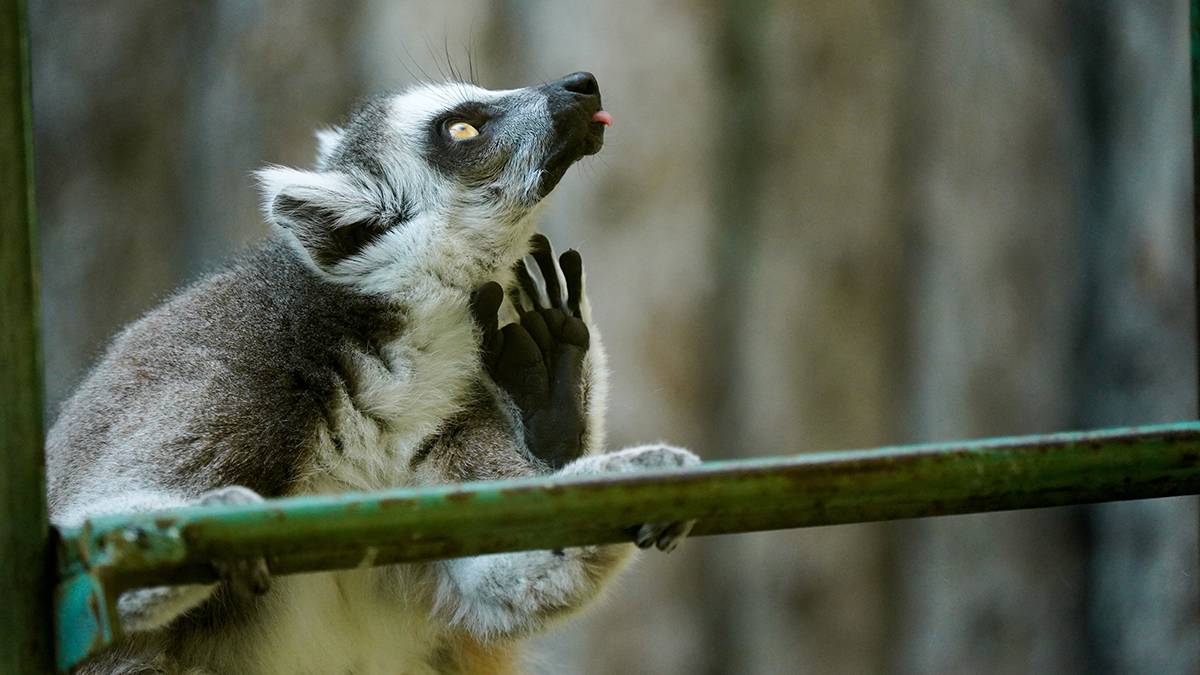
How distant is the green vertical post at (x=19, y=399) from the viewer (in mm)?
1297

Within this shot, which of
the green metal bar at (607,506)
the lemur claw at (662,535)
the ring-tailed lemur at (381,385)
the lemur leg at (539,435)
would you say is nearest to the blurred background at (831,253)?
the ring-tailed lemur at (381,385)

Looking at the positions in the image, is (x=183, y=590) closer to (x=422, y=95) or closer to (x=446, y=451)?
(x=446, y=451)

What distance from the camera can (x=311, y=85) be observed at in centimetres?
470

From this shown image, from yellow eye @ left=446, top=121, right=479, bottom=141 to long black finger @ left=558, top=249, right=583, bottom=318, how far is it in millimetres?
323

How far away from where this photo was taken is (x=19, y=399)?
1.32 meters

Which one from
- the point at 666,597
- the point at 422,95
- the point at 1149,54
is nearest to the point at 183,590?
the point at 422,95

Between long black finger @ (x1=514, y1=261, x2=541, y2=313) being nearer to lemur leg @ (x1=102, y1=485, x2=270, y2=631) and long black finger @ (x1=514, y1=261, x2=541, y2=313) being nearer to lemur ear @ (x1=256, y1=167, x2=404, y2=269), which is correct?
lemur ear @ (x1=256, y1=167, x2=404, y2=269)

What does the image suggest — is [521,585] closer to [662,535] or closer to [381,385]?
[381,385]

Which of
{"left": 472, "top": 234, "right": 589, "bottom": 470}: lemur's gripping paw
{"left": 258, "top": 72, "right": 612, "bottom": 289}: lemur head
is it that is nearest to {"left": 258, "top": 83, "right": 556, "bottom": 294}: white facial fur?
{"left": 258, "top": 72, "right": 612, "bottom": 289}: lemur head

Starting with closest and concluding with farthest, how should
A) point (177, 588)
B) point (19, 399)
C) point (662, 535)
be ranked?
point (19, 399) < point (662, 535) < point (177, 588)

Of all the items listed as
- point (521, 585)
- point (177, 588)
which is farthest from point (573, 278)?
point (177, 588)

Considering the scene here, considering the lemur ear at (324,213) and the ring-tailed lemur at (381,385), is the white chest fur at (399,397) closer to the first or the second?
the ring-tailed lemur at (381,385)

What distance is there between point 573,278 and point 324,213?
486 millimetres

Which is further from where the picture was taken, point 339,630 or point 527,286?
point 527,286
